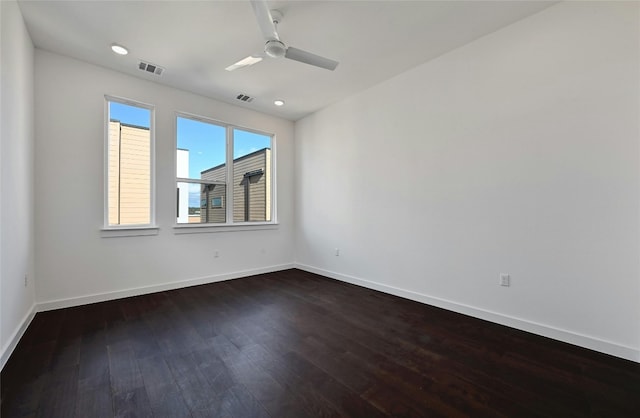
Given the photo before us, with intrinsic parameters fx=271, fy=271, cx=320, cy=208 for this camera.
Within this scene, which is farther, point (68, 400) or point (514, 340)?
point (514, 340)

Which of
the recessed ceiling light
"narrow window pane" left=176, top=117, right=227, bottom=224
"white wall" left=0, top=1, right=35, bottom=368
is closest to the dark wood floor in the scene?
"white wall" left=0, top=1, right=35, bottom=368

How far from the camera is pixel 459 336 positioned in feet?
7.89

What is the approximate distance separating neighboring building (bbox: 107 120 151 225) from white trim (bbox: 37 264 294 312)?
882 millimetres

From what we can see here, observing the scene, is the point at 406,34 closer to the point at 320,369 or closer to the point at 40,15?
the point at 320,369

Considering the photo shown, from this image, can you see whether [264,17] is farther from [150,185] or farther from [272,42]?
[150,185]

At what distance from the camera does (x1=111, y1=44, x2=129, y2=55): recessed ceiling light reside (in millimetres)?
2851

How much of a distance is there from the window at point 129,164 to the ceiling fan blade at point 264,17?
2478 millimetres

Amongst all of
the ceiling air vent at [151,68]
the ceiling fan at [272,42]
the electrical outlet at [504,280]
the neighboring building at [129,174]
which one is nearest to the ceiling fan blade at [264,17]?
the ceiling fan at [272,42]

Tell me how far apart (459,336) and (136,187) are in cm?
412

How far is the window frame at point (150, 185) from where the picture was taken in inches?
131

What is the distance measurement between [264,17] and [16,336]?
322 centimetres

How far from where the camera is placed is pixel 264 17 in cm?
200

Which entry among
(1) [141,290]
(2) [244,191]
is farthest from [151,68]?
(1) [141,290]

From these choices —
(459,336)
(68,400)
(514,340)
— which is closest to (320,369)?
(459,336)
